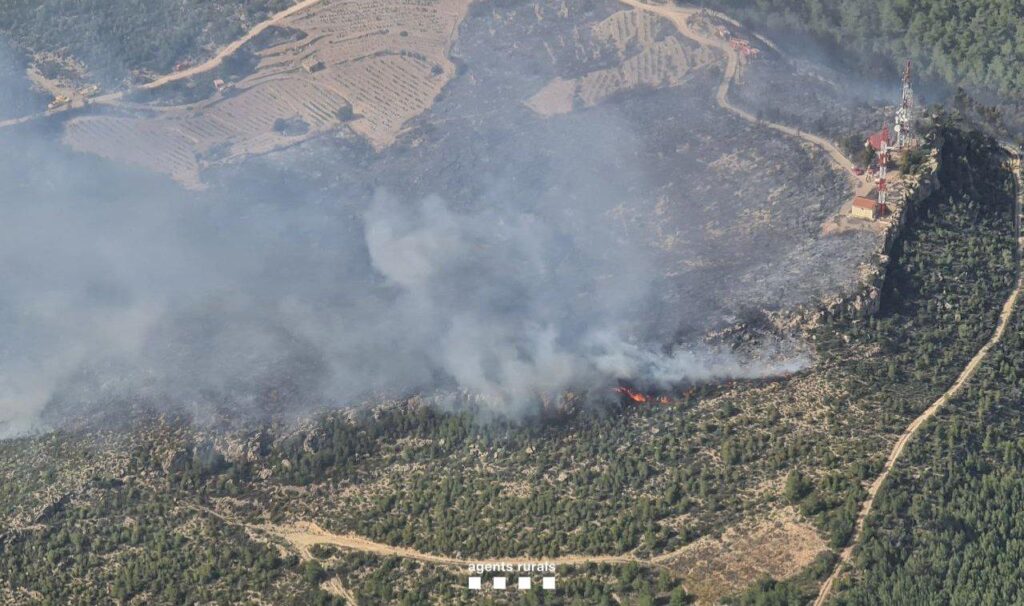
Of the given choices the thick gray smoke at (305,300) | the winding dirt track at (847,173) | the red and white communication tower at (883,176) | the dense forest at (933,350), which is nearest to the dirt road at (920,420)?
the winding dirt track at (847,173)

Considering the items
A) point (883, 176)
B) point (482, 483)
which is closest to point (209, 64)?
point (883, 176)

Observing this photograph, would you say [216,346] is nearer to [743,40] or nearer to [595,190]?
[595,190]

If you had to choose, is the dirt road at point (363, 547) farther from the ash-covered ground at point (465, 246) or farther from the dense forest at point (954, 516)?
the dense forest at point (954, 516)

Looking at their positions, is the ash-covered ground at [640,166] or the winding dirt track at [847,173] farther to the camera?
the ash-covered ground at [640,166]

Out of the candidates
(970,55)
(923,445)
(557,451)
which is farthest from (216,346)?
(970,55)

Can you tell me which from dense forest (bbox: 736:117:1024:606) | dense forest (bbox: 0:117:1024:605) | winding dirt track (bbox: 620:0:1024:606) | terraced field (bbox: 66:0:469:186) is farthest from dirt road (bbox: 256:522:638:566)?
terraced field (bbox: 66:0:469:186)

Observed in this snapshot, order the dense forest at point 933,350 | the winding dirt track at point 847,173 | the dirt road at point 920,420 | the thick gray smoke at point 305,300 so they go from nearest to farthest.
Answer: the dense forest at point 933,350, the dirt road at point 920,420, the winding dirt track at point 847,173, the thick gray smoke at point 305,300

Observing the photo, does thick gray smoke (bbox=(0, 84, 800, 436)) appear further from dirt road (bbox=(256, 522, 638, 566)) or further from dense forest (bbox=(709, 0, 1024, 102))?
dense forest (bbox=(709, 0, 1024, 102))
